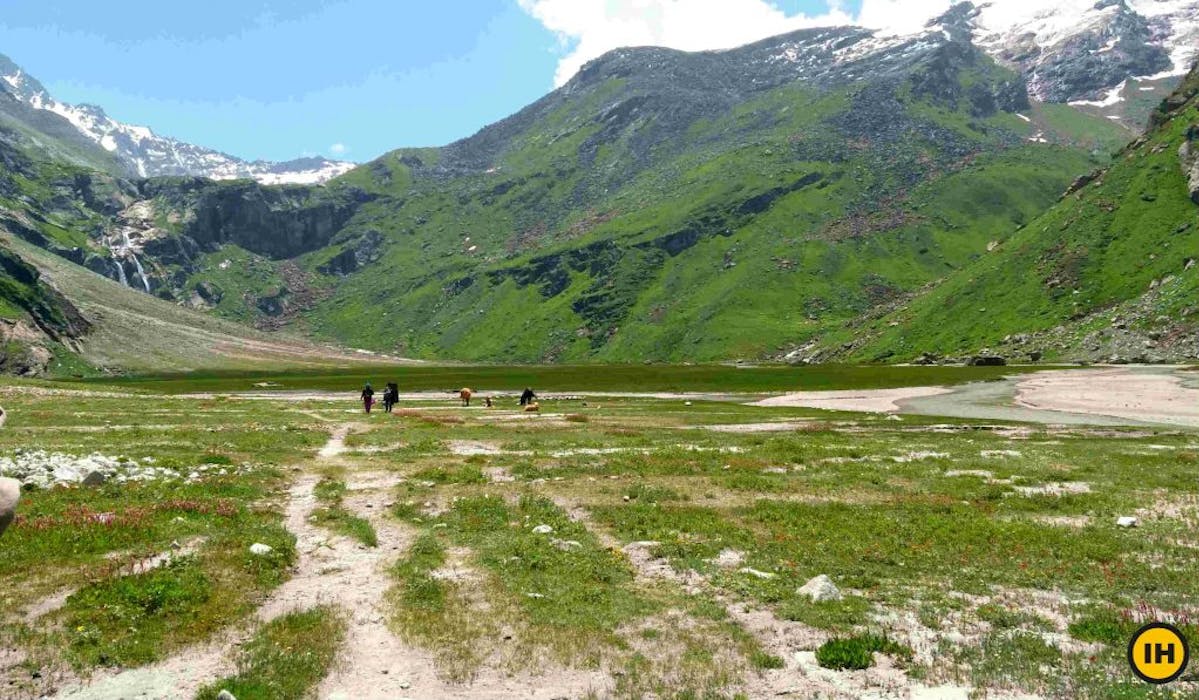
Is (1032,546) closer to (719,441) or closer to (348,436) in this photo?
(719,441)

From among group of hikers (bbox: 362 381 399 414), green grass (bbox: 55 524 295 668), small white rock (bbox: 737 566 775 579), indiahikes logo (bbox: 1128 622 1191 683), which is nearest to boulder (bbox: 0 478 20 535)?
green grass (bbox: 55 524 295 668)

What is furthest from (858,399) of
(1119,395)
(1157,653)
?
(1157,653)

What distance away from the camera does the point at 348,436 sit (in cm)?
4803

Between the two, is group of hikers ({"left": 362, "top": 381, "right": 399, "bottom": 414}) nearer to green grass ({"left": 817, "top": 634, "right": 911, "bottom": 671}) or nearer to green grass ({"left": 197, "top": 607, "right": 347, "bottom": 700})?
green grass ({"left": 197, "top": 607, "right": 347, "bottom": 700})

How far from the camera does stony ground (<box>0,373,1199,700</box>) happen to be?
11.8 m

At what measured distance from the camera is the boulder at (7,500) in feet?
35.2

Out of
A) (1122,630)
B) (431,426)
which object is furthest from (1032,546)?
(431,426)

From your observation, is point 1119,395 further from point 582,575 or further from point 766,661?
point 766,661

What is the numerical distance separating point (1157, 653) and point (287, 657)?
13.4 metres

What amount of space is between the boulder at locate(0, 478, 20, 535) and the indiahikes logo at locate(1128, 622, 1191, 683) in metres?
16.1

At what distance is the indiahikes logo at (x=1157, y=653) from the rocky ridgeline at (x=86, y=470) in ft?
96.6

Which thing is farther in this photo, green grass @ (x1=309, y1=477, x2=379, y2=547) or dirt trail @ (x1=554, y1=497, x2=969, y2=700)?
green grass @ (x1=309, y1=477, x2=379, y2=547)

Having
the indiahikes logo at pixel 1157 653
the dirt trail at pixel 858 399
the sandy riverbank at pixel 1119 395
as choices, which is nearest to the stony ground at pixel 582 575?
the indiahikes logo at pixel 1157 653

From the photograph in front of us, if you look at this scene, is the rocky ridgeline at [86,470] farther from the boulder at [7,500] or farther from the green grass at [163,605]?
the boulder at [7,500]
